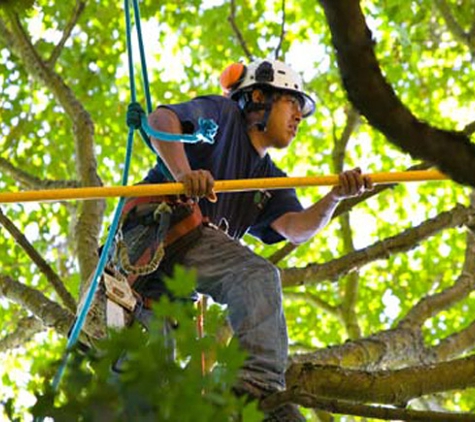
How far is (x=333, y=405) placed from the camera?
101 inches

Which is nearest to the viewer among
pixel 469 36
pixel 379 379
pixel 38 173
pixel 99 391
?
pixel 99 391

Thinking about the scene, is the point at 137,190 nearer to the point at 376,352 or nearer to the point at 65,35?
the point at 376,352

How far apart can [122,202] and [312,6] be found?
5.16 meters

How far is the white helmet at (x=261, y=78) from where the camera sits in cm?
479

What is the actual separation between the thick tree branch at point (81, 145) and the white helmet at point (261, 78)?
3.63 feet

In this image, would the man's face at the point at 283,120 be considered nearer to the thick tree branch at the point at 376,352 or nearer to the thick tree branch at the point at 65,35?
the thick tree branch at the point at 376,352

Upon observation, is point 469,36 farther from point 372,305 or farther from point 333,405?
point 333,405

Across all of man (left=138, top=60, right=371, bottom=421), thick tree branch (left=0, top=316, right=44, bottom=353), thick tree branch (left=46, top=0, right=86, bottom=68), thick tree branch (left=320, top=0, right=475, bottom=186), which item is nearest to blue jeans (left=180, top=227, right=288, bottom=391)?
man (left=138, top=60, right=371, bottom=421)

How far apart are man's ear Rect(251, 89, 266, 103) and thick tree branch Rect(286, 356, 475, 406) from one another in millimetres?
1711

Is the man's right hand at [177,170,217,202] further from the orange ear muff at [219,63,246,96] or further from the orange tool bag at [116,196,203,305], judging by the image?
the orange ear muff at [219,63,246,96]

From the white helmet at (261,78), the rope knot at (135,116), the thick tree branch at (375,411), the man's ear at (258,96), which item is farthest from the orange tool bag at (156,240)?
the thick tree branch at (375,411)

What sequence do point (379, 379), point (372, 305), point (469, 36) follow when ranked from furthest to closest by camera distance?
point (372, 305), point (469, 36), point (379, 379)

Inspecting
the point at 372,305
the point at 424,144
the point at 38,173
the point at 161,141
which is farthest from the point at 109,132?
the point at 424,144

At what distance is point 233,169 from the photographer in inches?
171
